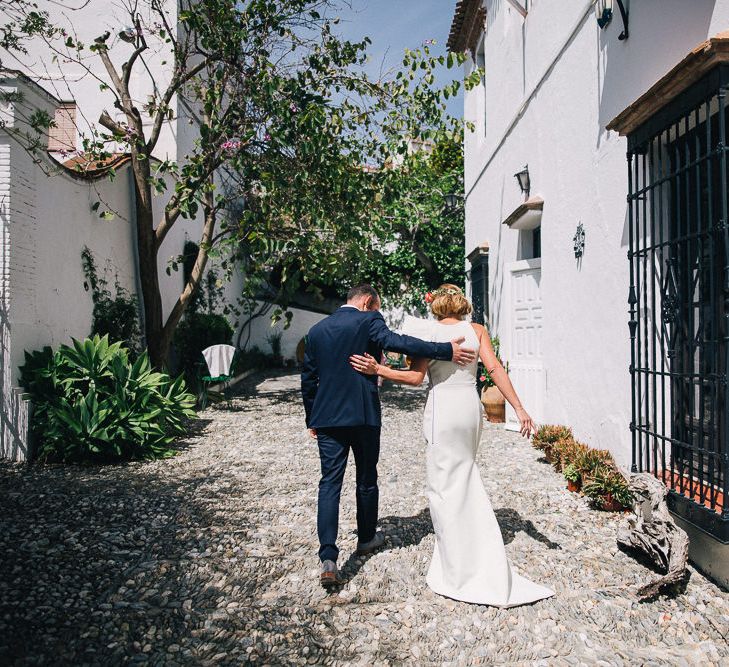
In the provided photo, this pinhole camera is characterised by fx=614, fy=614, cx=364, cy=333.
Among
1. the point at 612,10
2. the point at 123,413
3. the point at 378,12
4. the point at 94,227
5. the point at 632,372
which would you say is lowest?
the point at 123,413

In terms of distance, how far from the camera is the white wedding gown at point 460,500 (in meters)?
3.31

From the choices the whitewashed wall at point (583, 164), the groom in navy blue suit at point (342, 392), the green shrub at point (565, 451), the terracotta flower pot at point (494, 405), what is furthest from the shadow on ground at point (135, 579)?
the terracotta flower pot at point (494, 405)

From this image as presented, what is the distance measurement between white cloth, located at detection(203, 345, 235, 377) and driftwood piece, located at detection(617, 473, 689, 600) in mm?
7084

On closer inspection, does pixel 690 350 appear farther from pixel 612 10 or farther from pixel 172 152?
pixel 172 152

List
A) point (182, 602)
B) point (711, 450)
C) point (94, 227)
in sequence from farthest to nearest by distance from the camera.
→ point (94, 227)
point (711, 450)
point (182, 602)

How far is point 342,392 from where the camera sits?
3594mm

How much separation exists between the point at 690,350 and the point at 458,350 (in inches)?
63.9

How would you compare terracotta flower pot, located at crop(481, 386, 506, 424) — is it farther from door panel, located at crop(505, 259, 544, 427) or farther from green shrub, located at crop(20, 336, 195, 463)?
green shrub, located at crop(20, 336, 195, 463)

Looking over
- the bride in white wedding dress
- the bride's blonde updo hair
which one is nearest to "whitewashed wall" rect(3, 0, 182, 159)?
the bride's blonde updo hair

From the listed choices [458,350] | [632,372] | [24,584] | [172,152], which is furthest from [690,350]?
[172,152]

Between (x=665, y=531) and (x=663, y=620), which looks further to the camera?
(x=665, y=531)

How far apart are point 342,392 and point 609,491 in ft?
7.86

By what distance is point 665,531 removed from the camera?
3492mm

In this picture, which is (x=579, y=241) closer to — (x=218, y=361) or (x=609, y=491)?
(x=609, y=491)
